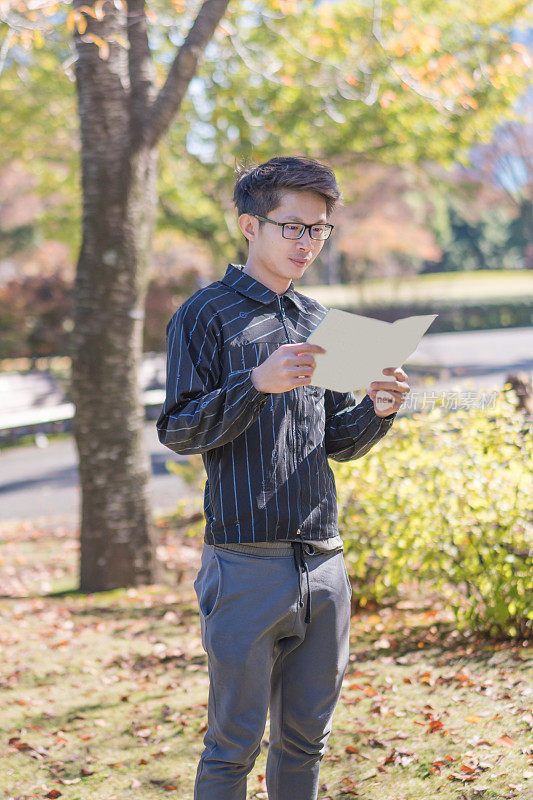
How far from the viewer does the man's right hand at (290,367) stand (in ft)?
6.38

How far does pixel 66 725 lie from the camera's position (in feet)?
12.6

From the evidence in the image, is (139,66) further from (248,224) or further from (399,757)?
(399,757)

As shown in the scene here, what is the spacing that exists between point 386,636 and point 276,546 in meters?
2.67

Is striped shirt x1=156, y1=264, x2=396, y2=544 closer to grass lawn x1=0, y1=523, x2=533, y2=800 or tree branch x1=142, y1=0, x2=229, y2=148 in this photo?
grass lawn x1=0, y1=523, x2=533, y2=800

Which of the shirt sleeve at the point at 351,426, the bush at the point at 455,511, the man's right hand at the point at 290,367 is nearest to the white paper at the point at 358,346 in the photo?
the man's right hand at the point at 290,367

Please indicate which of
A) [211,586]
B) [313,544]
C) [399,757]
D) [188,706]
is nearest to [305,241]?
[313,544]

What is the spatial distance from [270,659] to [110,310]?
146 inches

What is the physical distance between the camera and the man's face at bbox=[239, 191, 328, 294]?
221cm

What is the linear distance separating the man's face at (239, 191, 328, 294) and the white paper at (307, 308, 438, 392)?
33cm

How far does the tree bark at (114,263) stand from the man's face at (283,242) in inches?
133

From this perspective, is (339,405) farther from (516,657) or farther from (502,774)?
(516,657)

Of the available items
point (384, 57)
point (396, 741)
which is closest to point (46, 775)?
point (396, 741)

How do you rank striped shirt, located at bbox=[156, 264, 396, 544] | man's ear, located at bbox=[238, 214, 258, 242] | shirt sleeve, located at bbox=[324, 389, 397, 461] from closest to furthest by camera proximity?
striped shirt, located at bbox=[156, 264, 396, 544], man's ear, located at bbox=[238, 214, 258, 242], shirt sleeve, located at bbox=[324, 389, 397, 461]

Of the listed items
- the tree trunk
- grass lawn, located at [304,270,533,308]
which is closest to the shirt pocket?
the tree trunk
